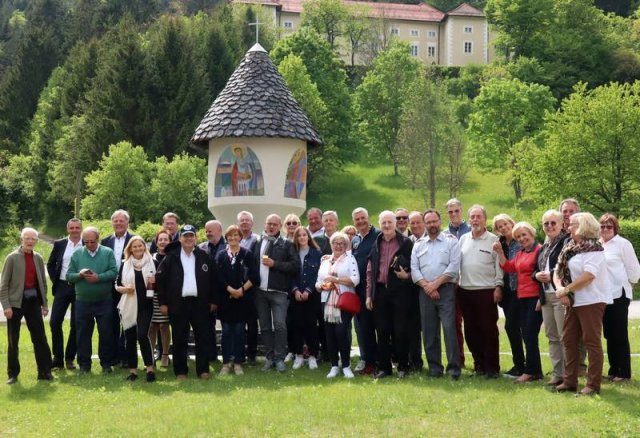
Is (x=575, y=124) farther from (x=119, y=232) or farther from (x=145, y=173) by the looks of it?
(x=119, y=232)

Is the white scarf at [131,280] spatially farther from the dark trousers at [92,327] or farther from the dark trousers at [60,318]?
the dark trousers at [60,318]

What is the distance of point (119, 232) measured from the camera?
12.0 m

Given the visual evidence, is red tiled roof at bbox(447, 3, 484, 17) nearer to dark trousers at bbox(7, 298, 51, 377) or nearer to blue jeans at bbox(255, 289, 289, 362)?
blue jeans at bbox(255, 289, 289, 362)

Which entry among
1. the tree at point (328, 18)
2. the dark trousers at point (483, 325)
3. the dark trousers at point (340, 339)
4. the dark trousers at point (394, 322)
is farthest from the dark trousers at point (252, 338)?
the tree at point (328, 18)

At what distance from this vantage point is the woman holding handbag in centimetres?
1084

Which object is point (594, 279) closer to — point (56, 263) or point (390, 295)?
point (390, 295)

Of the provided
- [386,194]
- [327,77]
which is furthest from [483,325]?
[327,77]

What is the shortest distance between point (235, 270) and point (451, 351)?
2961 millimetres

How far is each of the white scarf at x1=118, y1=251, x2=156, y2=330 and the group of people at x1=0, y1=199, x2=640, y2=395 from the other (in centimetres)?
2

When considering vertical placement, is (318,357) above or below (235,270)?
below

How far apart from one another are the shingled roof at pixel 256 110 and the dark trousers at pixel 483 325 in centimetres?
528

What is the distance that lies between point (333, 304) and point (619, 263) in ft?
11.2

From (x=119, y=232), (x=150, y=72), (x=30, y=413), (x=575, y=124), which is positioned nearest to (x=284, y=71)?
(x=150, y=72)

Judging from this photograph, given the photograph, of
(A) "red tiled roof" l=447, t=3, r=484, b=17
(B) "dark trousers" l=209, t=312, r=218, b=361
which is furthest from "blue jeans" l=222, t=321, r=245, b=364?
(A) "red tiled roof" l=447, t=3, r=484, b=17
